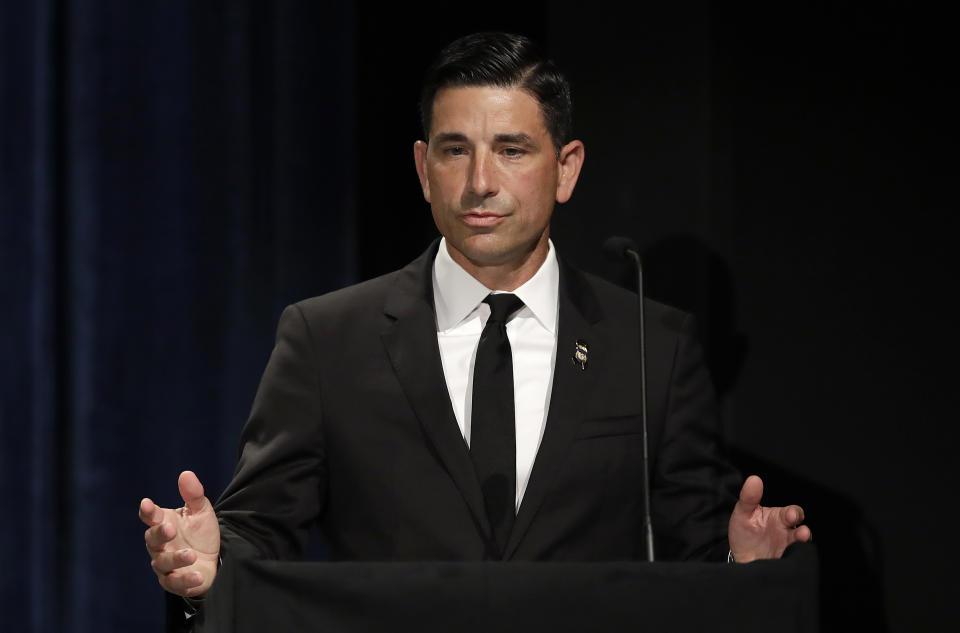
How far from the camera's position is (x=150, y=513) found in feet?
4.47

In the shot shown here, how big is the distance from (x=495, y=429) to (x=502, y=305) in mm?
195

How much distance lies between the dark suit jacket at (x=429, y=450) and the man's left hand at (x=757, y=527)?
0.70 ft

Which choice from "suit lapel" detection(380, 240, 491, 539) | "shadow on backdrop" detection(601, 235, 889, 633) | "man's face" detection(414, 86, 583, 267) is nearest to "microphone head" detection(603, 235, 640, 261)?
"man's face" detection(414, 86, 583, 267)

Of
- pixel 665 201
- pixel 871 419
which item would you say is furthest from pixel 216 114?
pixel 871 419

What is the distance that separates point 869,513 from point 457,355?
1.24m

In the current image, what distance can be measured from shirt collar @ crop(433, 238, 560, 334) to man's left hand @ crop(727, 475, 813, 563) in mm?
475

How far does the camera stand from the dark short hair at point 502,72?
1834mm

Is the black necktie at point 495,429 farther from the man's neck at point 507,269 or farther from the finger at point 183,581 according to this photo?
the finger at point 183,581

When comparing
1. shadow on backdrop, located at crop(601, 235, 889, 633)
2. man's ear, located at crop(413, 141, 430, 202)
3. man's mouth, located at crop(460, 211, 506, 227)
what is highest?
man's ear, located at crop(413, 141, 430, 202)

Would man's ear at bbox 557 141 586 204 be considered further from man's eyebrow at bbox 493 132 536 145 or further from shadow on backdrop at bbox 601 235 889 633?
shadow on backdrop at bbox 601 235 889 633

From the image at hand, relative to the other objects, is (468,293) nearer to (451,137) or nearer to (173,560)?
(451,137)

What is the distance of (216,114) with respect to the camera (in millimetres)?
2957

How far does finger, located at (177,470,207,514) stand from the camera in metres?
1.41

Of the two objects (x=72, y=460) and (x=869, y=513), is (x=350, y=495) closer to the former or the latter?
(x=72, y=460)
